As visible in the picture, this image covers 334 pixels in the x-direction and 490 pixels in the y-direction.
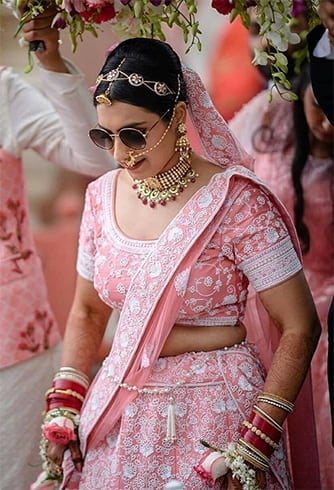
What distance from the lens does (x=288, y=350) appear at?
2580 mm

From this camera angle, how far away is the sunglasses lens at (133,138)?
100.0 inches

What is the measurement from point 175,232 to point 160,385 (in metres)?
0.38

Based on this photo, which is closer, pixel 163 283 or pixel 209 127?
pixel 163 283

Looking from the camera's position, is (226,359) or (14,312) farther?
(14,312)

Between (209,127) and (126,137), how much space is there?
29 cm

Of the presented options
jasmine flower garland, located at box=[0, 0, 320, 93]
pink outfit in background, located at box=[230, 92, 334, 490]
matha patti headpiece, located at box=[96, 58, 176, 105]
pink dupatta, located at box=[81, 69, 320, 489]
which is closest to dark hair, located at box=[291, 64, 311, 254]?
pink outfit in background, located at box=[230, 92, 334, 490]

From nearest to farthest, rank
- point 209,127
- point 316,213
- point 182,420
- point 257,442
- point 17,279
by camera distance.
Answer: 1. point 257,442
2. point 182,420
3. point 209,127
4. point 17,279
5. point 316,213

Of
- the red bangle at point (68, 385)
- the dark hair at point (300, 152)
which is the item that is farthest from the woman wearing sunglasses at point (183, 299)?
the dark hair at point (300, 152)

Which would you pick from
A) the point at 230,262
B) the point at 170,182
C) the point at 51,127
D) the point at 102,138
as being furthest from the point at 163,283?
the point at 51,127

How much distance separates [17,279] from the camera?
3215 millimetres

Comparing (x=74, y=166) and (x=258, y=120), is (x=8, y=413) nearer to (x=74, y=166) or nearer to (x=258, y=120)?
(x=74, y=166)

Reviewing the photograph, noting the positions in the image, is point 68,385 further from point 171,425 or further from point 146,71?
point 146,71

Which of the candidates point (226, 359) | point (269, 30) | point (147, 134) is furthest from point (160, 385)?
point (269, 30)

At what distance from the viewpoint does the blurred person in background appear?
3172mm
